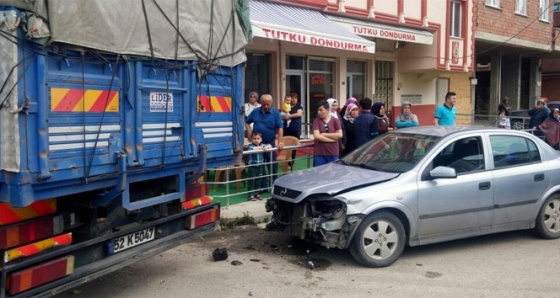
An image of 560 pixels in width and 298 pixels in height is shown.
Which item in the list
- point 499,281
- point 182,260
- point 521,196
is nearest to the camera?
point 499,281

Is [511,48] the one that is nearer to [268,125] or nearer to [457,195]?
[268,125]

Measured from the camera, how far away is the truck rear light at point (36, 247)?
3.78 metres

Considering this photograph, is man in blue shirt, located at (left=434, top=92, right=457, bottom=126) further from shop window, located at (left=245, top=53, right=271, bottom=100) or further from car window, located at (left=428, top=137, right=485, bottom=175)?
shop window, located at (left=245, top=53, right=271, bottom=100)

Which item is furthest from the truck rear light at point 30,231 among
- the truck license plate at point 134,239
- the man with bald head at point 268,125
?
the man with bald head at point 268,125

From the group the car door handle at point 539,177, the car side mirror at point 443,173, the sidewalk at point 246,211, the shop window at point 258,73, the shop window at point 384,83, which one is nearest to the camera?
the car side mirror at point 443,173

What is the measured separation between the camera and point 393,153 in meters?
6.55

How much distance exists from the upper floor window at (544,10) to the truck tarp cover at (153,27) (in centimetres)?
2474

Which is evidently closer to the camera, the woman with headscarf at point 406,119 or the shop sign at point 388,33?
the woman with headscarf at point 406,119

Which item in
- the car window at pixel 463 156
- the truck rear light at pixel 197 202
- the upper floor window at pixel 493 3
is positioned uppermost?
the upper floor window at pixel 493 3

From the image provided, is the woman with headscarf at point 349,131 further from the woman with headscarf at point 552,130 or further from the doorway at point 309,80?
the woman with headscarf at point 552,130

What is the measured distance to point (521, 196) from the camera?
6.59 m

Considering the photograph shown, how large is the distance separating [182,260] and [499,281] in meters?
3.27

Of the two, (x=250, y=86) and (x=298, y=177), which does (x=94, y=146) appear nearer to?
(x=298, y=177)

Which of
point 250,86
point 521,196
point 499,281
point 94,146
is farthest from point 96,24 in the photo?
point 250,86
